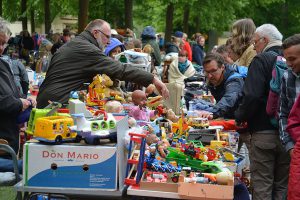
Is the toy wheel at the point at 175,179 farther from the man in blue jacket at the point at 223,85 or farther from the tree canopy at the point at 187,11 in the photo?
the tree canopy at the point at 187,11

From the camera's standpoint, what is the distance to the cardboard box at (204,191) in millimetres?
3557

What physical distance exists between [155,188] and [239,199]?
2.29 ft

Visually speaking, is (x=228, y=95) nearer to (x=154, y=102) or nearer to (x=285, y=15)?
(x=154, y=102)

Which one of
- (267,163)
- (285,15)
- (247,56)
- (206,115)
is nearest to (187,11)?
(285,15)

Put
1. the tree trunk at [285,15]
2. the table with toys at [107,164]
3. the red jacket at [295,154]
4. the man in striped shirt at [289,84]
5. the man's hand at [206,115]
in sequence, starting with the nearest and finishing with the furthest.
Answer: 1. the table with toys at [107,164]
2. the red jacket at [295,154]
3. the man in striped shirt at [289,84]
4. the man's hand at [206,115]
5. the tree trunk at [285,15]

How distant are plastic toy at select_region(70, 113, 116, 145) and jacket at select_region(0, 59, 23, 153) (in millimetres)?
1386

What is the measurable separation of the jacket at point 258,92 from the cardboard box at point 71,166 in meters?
1.76

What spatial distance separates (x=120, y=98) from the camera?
18.8 ft

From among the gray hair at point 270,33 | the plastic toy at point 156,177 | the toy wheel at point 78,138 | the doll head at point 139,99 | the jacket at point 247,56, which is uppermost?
the gray hair at point 270,33

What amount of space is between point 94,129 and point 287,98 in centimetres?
162

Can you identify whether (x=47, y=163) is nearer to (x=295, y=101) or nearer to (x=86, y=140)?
(x=86, y=140)

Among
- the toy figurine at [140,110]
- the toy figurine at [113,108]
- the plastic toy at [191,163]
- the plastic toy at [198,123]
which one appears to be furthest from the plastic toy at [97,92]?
the plastic toy at [191,163]


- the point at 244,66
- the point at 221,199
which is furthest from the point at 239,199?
the point at 244,66

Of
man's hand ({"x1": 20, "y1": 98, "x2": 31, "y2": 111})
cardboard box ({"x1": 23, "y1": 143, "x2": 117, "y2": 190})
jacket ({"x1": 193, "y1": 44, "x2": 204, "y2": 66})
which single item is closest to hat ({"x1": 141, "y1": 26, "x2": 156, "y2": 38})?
jacket ({"x1": 193, "y1": 44, "x2": 204, "y2": 66})
